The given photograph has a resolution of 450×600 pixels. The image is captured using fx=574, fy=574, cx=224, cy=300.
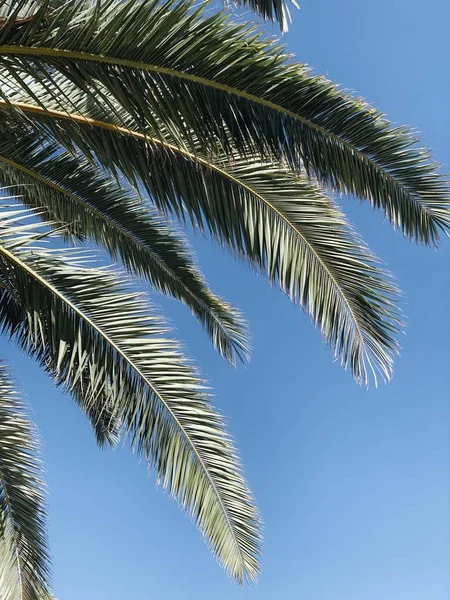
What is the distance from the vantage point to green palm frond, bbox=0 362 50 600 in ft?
15.0

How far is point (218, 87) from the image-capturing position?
269cm

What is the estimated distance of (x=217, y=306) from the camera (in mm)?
6105

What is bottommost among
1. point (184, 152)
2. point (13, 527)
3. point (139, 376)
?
point (13, 527)

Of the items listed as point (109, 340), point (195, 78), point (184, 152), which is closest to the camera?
point (195, 78)

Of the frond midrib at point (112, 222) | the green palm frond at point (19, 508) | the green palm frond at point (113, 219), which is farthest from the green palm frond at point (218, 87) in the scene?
the green palm frond at point (19, 508)

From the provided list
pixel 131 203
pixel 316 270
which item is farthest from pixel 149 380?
pixel 131 203

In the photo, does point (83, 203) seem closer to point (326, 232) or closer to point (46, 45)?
point (326, 232)

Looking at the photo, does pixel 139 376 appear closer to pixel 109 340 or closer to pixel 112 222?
pixel 109 340

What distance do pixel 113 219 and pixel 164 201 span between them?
5.51 feet

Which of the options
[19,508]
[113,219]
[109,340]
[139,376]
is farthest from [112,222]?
[19,508]

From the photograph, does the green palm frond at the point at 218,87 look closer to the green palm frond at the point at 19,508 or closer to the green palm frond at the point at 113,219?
the green palm frond at the point at 113,219

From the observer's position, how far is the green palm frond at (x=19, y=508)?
15.0 feet

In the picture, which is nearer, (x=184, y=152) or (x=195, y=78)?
(x=195, y=78)

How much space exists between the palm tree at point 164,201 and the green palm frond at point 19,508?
0.01 meters
